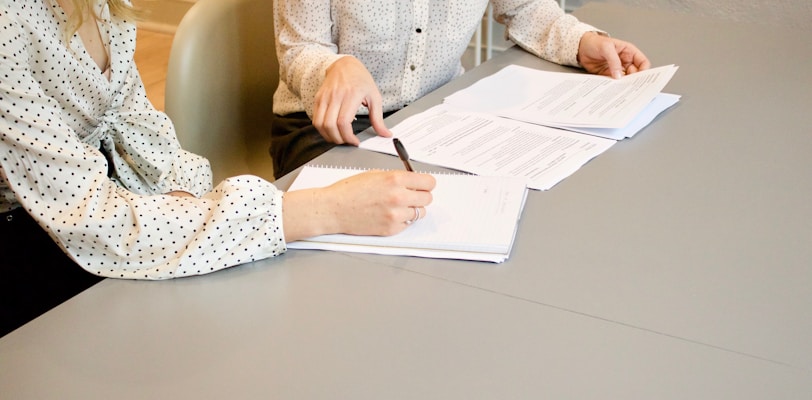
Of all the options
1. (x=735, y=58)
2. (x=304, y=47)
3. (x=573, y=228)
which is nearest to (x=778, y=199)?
(x=573, y=228)

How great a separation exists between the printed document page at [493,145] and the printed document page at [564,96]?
0.03 metres

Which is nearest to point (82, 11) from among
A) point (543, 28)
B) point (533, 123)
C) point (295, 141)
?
point (295, 141)

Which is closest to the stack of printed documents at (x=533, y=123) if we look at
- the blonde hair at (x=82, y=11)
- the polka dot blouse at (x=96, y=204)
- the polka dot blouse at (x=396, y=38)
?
the polka dot blouse at (x=396, y=38)

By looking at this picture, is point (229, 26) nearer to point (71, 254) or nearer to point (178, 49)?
point (178, 49)

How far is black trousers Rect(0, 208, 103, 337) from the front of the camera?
1.14m

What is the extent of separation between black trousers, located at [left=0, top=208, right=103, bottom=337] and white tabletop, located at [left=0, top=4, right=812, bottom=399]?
12.5 inches

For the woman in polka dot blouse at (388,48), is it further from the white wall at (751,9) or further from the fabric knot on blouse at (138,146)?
the white wall at (751,9)

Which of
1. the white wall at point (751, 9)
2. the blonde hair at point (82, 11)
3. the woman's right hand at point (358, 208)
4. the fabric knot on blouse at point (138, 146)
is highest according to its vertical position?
the blonde hair at point (82, 11)

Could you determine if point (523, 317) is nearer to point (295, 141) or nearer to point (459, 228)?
point (459, 228)

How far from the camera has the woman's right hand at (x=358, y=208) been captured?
0.97 meters

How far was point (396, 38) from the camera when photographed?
5.04 feet

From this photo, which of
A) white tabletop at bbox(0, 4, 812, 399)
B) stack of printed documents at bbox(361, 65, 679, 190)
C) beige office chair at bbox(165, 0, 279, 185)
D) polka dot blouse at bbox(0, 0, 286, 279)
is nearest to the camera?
white tabletop at bbox(0, 4, 812, 399)

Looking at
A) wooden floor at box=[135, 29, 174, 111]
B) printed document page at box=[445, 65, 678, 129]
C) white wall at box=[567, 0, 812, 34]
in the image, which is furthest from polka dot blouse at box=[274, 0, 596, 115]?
wooden floor at box=[135, 29, 174, 111]

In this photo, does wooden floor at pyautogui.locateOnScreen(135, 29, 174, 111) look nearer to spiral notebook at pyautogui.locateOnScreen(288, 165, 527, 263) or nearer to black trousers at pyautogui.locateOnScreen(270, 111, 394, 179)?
black trousers at pyautogui.locateOnScreen(270, 111, 394, 179)
